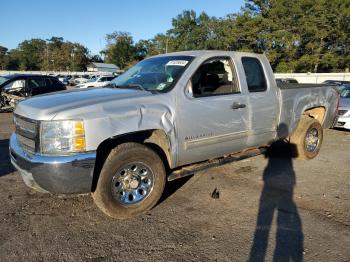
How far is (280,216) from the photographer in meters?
4.21

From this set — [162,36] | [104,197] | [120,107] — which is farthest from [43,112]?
[162,36]

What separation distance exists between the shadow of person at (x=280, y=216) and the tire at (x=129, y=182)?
1.32 meters

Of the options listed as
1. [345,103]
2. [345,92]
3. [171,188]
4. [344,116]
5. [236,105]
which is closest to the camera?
[236,105]

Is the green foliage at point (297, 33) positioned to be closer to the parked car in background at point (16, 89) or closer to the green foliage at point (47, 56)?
the parked car in background at point (16, 89)

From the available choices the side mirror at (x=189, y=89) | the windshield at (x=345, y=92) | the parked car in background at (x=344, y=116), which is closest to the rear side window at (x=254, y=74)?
the side mirror at (x=189, y=89)

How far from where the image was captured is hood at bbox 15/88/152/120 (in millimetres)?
3666

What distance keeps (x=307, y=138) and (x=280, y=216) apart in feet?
9.94

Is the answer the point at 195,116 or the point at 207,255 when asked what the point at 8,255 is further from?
the point at 195,116

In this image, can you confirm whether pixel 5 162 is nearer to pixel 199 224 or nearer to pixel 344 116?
pixel 199 224

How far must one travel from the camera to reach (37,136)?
3.66 meters

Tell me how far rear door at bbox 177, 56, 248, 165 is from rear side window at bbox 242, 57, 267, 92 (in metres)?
0.30

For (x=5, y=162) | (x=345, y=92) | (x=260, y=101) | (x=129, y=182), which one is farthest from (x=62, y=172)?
(x=345, y=92)

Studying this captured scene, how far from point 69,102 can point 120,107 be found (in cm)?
57

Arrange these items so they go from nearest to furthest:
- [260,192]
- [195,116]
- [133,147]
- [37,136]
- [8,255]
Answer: [8,255], [37,136], [133,147], [195,116], [260,192]
